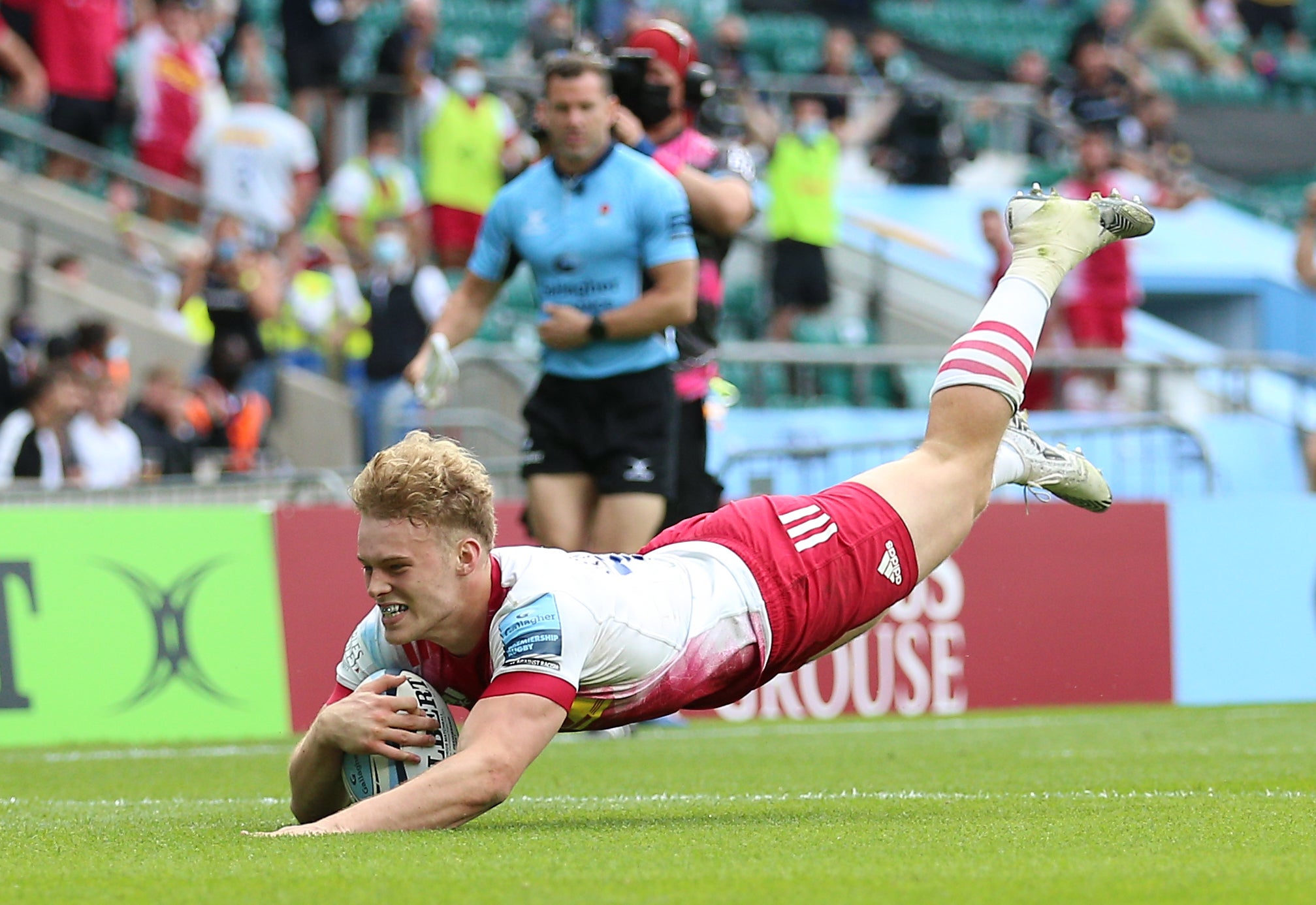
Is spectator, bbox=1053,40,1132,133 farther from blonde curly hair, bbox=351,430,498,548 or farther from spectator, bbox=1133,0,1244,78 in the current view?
blonde curly hair, bbox=351,430,498,548

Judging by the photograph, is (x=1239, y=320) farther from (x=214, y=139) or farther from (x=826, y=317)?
(x=214, y=139)

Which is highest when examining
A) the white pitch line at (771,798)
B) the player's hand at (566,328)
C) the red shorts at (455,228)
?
the red shorts at (455,228)

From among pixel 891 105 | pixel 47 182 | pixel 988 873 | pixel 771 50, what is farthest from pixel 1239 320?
pixel 988 873

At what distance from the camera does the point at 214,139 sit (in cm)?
1642

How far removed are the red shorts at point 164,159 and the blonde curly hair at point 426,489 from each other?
12.8m

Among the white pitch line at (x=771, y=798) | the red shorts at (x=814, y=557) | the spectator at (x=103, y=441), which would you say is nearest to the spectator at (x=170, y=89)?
the spectator at (x=103, y=441)

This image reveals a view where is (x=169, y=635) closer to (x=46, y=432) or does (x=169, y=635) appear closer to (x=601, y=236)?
(x=46, y=432)

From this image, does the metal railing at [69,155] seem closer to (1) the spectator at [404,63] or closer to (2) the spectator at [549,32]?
(1) the spectator at [404,63]

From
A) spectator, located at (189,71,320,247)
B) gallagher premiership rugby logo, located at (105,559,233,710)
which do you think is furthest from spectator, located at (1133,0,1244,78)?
gallagher premiership rugby logo, located at (105,559,233,710)

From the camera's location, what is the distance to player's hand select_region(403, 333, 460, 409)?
830 cm

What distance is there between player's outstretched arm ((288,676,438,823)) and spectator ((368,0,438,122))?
13263 mm

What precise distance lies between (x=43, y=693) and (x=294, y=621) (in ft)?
4.32

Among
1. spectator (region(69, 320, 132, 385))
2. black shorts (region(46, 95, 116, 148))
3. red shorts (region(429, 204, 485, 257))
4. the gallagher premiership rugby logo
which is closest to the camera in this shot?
the gallagher premiership rugby logo

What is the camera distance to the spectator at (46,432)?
476 inches
